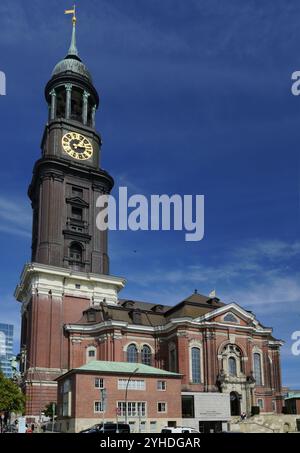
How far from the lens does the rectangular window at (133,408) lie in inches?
2166

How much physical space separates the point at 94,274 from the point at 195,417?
2766cm

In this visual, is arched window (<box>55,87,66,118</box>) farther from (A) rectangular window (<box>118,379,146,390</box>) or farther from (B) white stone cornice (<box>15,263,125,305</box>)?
(A) rectangular window (<box>118,379,146,390</box>)

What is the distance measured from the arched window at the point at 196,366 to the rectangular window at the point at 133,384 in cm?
1576

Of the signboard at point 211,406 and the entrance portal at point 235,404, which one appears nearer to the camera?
the signboard at point 211,406

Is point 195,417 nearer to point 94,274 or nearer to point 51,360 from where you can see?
point 51,360

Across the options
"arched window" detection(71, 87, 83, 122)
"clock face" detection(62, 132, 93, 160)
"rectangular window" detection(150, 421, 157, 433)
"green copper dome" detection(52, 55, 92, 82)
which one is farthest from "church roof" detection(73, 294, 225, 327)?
"green copper dome" detection(52, 55, 92, 82)

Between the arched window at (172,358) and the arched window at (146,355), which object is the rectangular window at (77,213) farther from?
the arched window at (172,358)

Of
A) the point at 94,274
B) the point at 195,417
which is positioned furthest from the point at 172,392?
the point at 94,274

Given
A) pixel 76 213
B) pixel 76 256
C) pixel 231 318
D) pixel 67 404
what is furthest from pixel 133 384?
pixel 76 213

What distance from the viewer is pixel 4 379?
58469 millimetres

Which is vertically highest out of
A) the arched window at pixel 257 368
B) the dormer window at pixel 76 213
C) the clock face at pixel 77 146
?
the clock face at pixel 77 146

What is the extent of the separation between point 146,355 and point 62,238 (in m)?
22.4

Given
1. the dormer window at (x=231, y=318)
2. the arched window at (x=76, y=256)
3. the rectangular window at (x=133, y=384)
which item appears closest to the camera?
the rectangular window at (x=133, y=384)

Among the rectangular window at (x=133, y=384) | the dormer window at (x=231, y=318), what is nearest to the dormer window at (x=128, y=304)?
the dormer window at (x=231, y=318)
